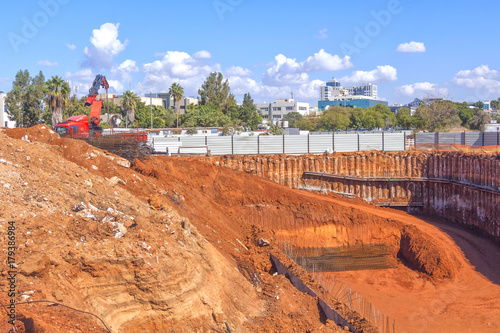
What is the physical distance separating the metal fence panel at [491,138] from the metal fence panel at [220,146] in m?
20.4

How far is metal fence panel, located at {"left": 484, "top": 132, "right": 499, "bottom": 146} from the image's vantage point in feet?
115

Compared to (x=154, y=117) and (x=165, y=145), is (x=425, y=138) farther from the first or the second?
(x=154, y=117)

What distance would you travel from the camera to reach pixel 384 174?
3180 centimetres

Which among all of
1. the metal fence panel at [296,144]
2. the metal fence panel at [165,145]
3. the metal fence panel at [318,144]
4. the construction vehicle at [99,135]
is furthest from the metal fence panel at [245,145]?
the construction vehicle at [99,135]

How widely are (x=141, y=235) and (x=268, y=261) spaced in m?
7.79

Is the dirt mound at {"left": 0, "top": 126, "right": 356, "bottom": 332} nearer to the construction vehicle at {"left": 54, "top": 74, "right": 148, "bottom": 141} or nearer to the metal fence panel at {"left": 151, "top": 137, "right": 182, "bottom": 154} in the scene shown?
the construction vehicle at {"left": 54, "top": 74, "right": 148, "bottom": 141}

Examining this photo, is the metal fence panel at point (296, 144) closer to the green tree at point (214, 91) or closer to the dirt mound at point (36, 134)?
the dirt mound at point (36, 134)

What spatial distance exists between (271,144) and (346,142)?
607cm

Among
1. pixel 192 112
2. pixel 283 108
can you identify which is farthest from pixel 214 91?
pixel 283 108

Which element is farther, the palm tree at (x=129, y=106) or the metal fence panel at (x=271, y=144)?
the palm tree at (x=129, y=106)

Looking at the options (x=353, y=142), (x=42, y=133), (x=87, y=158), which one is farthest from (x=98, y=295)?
(x=353, y=142)

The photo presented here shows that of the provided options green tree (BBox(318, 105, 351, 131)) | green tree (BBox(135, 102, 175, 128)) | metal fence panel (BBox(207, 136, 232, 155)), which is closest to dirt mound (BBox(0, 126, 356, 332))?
metal fence panel (BBox(207, 136, 232, 155))

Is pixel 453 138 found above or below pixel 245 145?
above

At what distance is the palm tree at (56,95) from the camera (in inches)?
1906
